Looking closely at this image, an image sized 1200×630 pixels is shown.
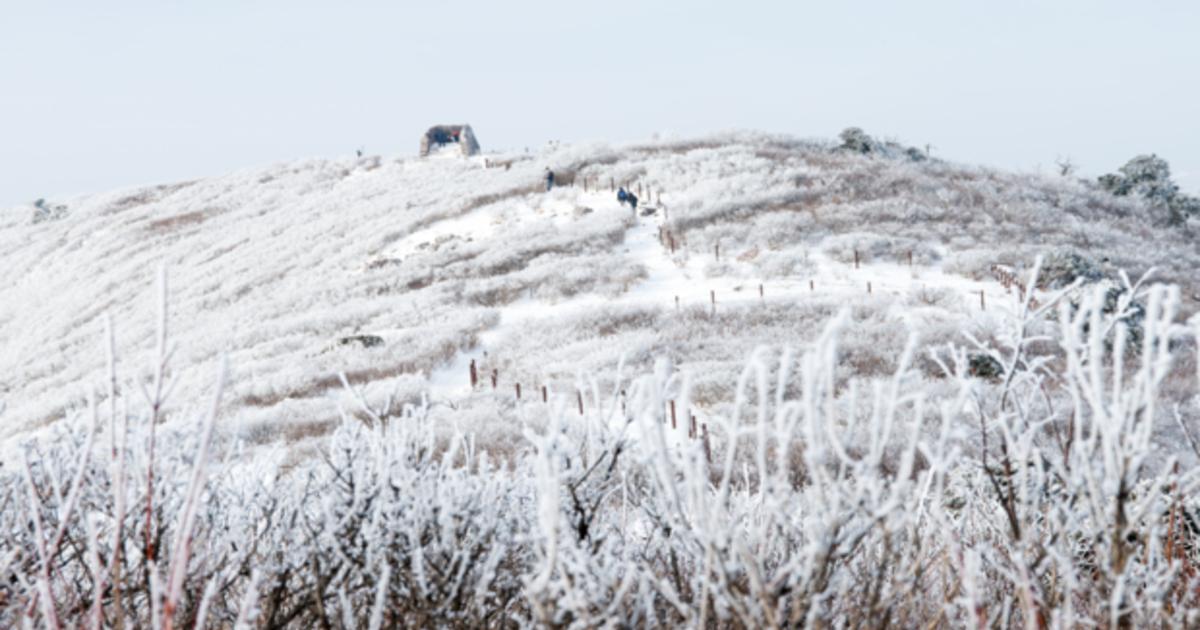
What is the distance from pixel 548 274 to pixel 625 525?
736 inches

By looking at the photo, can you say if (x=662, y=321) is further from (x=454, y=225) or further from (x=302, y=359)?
(x=454, y=225)

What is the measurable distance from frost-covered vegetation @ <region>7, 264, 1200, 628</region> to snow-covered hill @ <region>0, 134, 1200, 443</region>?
277 cm

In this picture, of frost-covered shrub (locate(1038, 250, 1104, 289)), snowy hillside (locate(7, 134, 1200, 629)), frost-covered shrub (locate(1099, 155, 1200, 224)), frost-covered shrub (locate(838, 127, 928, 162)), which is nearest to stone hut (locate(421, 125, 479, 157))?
snowy hillside (locate(7, 134, 1200, 629))

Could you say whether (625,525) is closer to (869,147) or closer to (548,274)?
(548,274)

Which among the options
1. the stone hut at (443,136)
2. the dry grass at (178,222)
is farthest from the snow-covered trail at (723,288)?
the stone hut at (443,136)

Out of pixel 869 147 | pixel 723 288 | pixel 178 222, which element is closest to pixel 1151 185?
pixel 869 147

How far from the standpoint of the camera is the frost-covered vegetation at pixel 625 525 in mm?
1894

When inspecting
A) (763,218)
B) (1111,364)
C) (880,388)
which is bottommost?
(1111,364)

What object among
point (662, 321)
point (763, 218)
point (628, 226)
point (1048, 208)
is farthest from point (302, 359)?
point (1048, 208)

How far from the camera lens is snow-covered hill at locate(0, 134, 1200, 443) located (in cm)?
1546

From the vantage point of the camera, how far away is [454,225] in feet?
103

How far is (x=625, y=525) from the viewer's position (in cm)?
374

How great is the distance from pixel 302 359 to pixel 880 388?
56.2 feet

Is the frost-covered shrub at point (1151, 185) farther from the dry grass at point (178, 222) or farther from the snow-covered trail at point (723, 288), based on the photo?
the dry grass at point (178, 222)
